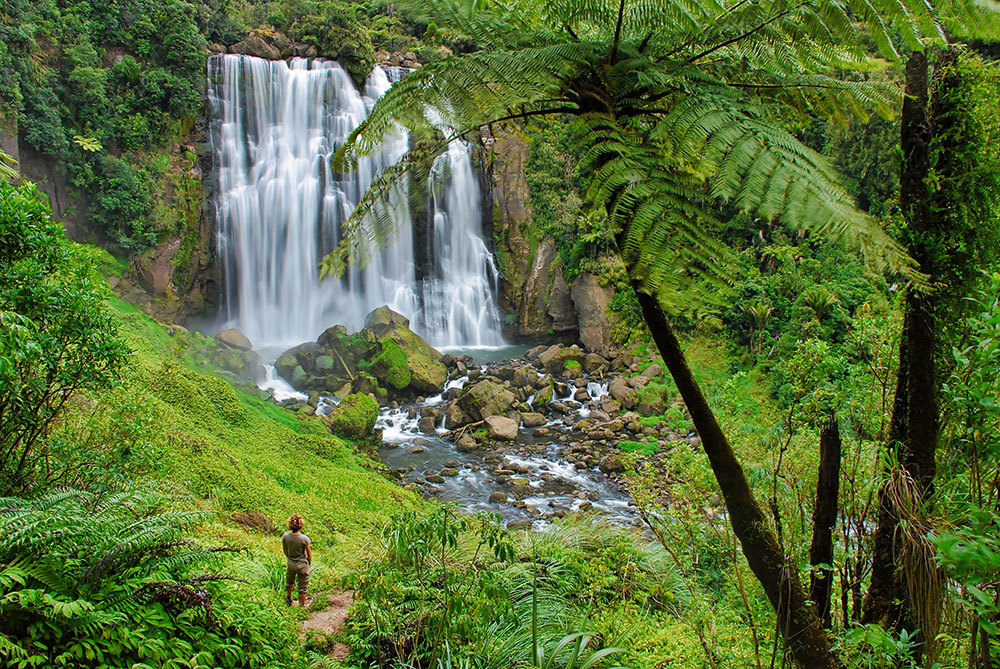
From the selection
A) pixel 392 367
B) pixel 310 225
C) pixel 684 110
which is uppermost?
pixel 310 225

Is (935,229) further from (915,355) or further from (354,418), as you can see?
(354,418)

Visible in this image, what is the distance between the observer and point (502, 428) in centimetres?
1355

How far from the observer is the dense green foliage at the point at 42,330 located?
11.7ft

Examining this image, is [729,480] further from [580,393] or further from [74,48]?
[74,48]

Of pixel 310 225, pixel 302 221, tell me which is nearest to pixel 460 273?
pixel 310 225

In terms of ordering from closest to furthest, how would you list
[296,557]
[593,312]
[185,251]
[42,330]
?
1. [42,330]
2. [296,557]
3. [185,251]
4. [593,312]

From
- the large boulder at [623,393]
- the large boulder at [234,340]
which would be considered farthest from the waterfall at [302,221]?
the large boulder at [623,393]

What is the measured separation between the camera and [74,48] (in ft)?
59.2

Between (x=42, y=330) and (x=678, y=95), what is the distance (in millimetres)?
4074

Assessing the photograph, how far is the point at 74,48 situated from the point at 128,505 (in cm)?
2107

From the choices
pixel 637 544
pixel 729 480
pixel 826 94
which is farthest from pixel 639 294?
pixel 637 544

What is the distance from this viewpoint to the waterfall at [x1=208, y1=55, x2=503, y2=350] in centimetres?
1986

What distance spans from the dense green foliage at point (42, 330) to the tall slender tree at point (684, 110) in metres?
2.74

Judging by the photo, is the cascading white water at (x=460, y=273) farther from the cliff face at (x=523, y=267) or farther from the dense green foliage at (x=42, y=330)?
the dense green foliage at (x=42, y=330)
